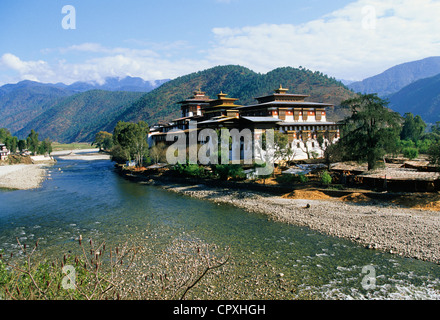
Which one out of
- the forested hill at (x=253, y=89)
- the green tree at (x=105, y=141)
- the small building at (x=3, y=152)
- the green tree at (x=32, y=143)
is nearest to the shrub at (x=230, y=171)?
the small building at (x=3, y=152)

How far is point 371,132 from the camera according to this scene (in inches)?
1226

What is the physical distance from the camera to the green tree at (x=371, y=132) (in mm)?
30312

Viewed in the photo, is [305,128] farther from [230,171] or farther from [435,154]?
[435,154]

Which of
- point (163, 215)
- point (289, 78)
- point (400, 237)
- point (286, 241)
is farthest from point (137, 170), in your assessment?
point (289, 78)

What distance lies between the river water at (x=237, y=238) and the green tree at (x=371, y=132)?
1347cm

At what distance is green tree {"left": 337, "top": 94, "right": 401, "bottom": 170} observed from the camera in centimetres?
3031

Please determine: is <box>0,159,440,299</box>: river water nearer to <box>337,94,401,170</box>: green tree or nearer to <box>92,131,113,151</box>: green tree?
<box>337,94,401,170</box>: green tree

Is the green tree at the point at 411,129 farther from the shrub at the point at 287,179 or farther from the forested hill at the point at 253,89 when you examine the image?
the forested hill at the point at 253,89

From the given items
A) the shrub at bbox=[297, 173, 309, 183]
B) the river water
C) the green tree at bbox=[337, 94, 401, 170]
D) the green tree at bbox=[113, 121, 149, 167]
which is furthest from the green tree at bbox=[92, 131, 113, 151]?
the green tree at bbox=[337, 94, 401, 170]

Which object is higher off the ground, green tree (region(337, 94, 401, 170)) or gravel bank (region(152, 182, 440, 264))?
green tree (region(337, 94, 401, 170))

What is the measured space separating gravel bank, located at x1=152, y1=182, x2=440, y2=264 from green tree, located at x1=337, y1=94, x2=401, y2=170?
703 cm

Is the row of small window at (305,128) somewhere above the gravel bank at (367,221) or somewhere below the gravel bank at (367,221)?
above
